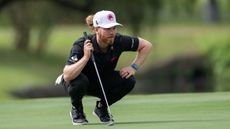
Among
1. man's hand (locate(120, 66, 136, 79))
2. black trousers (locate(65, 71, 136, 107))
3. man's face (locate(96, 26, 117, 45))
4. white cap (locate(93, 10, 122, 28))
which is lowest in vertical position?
black trousers (locate(65, 71, 136, 107))

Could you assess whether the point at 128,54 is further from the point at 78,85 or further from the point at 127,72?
the point at 78,85

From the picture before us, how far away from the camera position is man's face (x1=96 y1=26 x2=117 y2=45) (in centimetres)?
860

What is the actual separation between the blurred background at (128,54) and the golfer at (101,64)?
2064 cm

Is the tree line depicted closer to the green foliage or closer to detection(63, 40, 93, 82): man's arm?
the green foliage

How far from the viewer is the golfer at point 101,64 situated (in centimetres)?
863

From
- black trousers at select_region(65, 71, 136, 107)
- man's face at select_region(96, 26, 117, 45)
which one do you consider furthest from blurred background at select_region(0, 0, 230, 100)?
man's face at select_region(96, 26, 117, 45)

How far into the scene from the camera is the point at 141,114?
10273 mm

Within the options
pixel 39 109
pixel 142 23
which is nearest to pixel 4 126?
pixel 39 109

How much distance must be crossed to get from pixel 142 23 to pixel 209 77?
4090mm

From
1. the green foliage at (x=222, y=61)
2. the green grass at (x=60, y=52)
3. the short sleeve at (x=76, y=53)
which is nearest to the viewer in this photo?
the short sleeve at (x=76, y=53)

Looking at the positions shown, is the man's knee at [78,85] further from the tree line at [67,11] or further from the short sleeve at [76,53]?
the tree line at [67,11]

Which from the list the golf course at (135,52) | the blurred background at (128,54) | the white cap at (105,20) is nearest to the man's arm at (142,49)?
the white cap at (105,20)

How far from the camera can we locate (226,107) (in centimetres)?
1038

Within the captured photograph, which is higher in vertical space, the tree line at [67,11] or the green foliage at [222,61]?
the tree line at [67,11]
